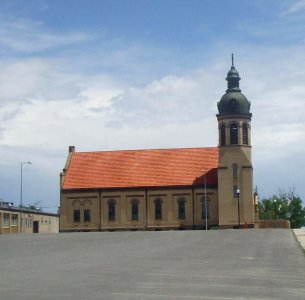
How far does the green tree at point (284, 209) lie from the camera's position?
117m

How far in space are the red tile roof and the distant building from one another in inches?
530

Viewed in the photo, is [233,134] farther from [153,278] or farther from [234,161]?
[153,278]

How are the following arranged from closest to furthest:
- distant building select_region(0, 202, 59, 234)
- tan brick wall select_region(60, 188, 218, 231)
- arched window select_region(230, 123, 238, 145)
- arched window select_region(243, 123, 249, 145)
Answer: arched window select_region(230, 123, 238, 145), arched window select_region(243, 123, 249, 145), tan brick wall select_region(60, 188, 218, 231), distant building select_region(0, 202, 59, 234)

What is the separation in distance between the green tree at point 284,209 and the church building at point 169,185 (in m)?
30.5

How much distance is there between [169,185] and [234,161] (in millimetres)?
10503

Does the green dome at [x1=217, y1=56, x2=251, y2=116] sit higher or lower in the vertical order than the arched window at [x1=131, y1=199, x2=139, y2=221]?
higher

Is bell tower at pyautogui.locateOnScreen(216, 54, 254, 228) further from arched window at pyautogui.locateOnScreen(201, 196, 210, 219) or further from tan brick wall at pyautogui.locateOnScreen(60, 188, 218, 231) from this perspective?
arched window at pyautogui.locateOnScreen(201, 196, 210, 219)

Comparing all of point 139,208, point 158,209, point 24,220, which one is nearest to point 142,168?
point 139,208

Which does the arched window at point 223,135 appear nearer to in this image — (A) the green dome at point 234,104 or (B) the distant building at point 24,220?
(A) the green dome at point 234,104

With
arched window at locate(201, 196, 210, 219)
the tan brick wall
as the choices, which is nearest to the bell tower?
the tan brick wall

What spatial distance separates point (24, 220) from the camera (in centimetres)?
10894

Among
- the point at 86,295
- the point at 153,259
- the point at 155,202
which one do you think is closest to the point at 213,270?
the point at 153,259

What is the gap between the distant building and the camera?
324 feet

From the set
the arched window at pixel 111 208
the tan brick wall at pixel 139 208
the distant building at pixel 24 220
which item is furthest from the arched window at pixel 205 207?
the distant building at pixel 24 220
